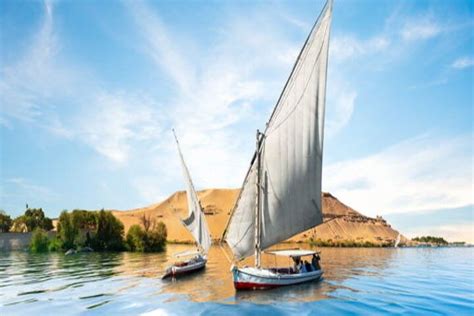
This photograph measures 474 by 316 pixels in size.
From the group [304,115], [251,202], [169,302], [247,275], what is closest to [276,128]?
[304,115]

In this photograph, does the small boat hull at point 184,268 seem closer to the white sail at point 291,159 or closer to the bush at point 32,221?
the white sail at point 291,159

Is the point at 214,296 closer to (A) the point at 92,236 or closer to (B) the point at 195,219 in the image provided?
(B) the point at 195,219

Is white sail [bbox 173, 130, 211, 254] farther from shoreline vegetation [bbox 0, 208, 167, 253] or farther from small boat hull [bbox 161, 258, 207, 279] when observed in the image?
shoreline vegetation [bbox 0, 208, 167, 253]

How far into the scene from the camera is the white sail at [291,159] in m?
28.3

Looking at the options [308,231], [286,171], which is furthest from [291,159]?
[308,231]

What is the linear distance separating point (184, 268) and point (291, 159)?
1783 cm

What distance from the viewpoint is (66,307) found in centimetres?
2312

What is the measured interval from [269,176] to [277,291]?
876 centimetres

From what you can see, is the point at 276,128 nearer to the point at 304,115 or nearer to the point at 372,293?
the point at 304,115

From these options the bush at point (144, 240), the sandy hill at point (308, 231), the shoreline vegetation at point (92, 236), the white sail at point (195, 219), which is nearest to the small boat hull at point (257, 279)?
Answer: the white sail at point (195, 219)

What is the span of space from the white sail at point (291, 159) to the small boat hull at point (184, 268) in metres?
9.91

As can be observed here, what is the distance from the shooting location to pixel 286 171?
94.0 ft

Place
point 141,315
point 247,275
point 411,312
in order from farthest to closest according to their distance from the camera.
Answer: point 247,275
point 411,312
point 141,315

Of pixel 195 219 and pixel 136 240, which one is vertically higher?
pixel 195 219
